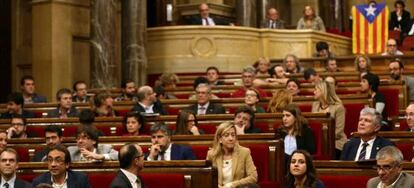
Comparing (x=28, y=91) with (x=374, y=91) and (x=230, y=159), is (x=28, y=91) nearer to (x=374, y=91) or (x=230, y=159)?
(x=374, y=91)

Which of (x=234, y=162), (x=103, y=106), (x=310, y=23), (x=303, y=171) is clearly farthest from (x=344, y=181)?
(x=310, y=23)

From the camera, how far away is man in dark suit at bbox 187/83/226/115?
1071 cm

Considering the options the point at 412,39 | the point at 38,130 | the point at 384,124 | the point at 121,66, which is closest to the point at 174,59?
the point at 121,66

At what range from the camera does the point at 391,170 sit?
20.9 ft

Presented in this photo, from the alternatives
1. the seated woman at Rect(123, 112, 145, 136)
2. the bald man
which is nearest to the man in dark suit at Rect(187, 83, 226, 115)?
the seated woman at Rect(123, 112, 145, 136)

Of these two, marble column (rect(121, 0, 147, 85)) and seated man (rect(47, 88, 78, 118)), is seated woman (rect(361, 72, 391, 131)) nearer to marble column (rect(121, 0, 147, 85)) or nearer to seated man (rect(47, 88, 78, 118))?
seated man (rect(47, 88, 78, 118))

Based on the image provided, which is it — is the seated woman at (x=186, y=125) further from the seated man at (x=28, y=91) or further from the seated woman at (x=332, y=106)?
the seated man at (x=28, y=91)

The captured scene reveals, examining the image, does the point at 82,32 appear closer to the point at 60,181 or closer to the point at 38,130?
the point at 38,130

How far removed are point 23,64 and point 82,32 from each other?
3.63 feet

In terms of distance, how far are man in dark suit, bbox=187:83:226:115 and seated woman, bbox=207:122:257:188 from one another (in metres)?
2.91

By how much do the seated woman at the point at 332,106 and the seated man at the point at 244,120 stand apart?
0.97 m

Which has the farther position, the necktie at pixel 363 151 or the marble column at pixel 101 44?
the marble column at pixel 101 44

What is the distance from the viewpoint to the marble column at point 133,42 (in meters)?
15.3

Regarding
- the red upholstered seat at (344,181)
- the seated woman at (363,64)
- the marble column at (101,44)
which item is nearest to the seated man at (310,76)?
the seated woman at (363,64)
